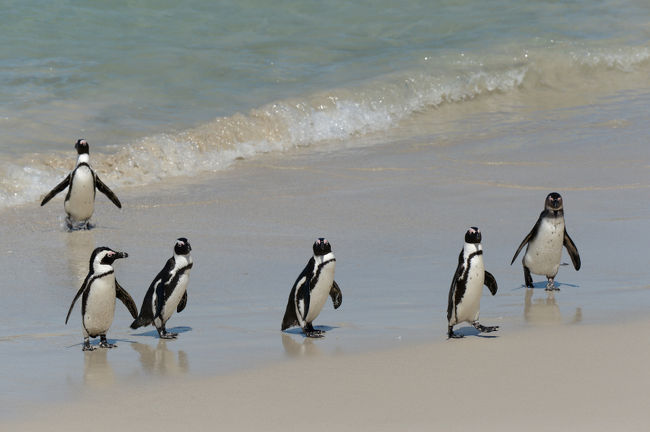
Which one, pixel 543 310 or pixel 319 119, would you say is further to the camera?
pixel 319 119

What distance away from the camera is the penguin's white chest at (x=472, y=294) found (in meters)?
4.96

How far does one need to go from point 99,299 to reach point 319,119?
757 centimetres

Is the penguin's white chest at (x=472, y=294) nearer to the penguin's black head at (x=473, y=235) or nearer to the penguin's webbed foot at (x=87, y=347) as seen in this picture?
the penguin's black head at (x=473, y=235)

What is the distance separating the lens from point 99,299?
5.00m

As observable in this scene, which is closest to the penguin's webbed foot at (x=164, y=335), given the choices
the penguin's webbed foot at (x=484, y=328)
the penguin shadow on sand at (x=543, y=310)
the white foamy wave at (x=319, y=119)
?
the penguin's webbed foot at (x=484, y=328)

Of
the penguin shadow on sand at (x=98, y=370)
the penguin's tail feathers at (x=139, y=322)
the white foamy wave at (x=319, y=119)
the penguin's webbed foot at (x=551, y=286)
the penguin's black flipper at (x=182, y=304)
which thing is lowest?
the penguin shadow on sand at (x=98, y=370)

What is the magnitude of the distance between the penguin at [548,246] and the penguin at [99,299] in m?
2.17

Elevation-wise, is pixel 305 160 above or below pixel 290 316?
above

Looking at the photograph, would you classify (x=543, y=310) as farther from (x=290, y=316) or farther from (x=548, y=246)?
(x=290, y=316)

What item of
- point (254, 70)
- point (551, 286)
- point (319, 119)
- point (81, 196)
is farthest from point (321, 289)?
point (254, 70)

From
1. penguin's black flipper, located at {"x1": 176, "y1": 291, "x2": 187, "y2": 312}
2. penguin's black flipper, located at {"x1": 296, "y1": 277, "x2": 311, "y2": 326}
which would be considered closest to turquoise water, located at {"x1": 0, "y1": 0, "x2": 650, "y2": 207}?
penguin's black flipper, located at {"x1": 176, "y1": 291, "x2": 187, "y2": 312}

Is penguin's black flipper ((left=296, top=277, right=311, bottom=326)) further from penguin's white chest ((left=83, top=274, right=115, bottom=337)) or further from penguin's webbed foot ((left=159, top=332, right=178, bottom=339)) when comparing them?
penguin's white chest ((left=83, top=274, right=115, bottom=337))

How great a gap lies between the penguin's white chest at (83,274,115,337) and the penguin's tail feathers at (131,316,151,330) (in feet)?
0.61

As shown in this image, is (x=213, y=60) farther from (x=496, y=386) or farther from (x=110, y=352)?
(x=496, y=386)
